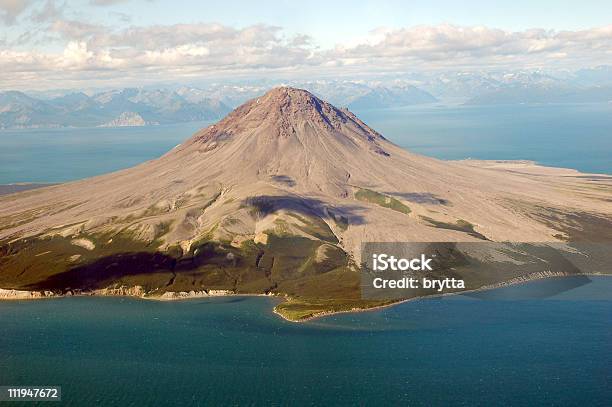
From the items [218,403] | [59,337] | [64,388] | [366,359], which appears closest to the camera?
[218,403]

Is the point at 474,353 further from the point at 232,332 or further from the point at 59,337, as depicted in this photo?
the point at 59,337

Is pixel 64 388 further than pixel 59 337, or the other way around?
pixel 59 337

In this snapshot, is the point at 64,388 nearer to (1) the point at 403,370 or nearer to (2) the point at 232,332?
(2) the point at 232,332

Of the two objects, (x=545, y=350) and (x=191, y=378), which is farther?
(x=545, y=350)

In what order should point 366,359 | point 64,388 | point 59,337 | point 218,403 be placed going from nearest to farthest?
point 218,403, point 64,388, point 366,359, point 59,337

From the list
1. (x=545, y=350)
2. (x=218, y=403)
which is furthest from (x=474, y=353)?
(x=218, y=403)

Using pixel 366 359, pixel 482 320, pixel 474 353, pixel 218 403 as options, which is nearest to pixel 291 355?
pixel 366 359
